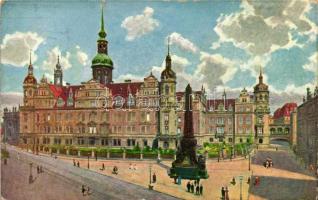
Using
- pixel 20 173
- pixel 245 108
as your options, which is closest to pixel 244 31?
pixel 245 108

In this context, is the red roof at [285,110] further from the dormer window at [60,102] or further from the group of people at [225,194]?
the dormer window at [60,102]

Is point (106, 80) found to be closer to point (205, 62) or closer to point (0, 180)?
point (205, 62)

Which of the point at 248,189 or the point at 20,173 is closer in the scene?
the point at 248,189

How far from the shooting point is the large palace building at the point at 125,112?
800 centimetres

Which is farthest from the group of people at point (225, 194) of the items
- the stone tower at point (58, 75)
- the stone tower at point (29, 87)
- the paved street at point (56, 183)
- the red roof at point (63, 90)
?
the stone tower at point (29, 87)

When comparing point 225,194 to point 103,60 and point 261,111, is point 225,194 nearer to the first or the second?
point 261,111

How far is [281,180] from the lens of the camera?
765 cm

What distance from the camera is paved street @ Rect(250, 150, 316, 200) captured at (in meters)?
7.47

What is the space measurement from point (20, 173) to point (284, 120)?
5.74 meters

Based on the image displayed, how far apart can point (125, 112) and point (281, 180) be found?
3.57m

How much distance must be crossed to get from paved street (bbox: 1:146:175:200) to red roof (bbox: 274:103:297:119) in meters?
2.92

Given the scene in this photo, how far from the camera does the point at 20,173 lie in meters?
8.24

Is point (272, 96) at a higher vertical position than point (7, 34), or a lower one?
lower

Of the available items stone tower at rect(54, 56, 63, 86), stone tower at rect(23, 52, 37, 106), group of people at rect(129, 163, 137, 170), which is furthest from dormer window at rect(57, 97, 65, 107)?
group of people at rect(129, 163, 137, 170)
